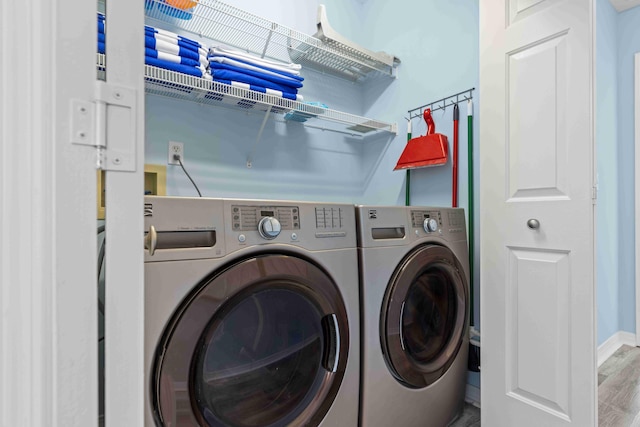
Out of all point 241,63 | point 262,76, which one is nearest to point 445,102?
point 262,76

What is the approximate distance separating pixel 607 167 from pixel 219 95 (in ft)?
8.63

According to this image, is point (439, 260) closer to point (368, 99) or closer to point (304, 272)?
point (304, 272)

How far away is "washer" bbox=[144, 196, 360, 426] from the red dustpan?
33.8 inches

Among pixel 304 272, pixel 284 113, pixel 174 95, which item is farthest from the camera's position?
pixel 284 113

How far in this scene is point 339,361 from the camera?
3.20 feet

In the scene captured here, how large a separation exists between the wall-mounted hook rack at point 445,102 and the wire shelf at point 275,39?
1.15 ft

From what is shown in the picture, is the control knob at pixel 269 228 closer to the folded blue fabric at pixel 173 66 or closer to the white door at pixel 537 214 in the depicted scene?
the folded blue fabric at pixel 173 66

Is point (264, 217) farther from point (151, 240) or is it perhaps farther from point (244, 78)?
point (244, 78)

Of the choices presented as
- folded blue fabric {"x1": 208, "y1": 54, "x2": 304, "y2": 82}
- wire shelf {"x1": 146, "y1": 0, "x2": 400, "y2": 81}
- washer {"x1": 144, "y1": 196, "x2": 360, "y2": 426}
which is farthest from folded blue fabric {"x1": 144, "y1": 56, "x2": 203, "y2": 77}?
washer {"x1": 144, "y1": 196, "x2": 360, "y2": 426}
